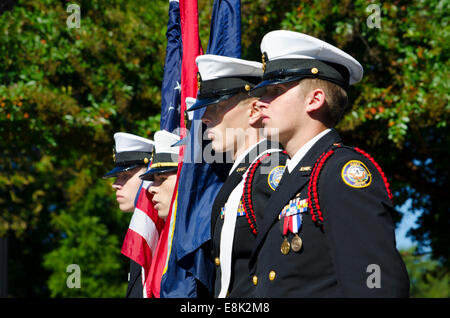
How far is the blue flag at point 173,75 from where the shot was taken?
5.28 m

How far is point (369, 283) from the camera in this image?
2.07 m

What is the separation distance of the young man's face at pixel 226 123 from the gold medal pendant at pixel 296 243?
117 cm

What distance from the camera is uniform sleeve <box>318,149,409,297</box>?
207cm

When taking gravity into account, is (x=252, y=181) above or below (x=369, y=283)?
above

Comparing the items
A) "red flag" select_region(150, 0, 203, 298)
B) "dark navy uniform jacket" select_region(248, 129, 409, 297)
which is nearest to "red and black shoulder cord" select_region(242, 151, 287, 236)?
"dark navy uniform jacket" select_region(248, 129, 409, 297)

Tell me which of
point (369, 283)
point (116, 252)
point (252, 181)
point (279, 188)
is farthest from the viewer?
point (116, 252)

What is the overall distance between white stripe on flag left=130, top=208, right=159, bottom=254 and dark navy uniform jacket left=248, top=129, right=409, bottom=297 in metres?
2.47

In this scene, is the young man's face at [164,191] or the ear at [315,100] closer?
the ear at [315,100]

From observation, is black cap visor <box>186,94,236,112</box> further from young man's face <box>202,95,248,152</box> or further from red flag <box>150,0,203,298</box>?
red flag <box>150,0,203,298</box>

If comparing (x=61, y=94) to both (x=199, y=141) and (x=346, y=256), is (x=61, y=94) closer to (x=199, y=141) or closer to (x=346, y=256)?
(x=199, y=141)

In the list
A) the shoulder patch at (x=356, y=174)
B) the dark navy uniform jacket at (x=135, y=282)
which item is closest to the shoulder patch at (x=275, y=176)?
the shoulder patch at (x=356, y=174)

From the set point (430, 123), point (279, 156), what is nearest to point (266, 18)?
point (430, 123)

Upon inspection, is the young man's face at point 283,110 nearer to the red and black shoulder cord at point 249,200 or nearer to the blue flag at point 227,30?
the red and black shoulder cord at point 249,200

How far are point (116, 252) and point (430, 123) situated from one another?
447 inches
